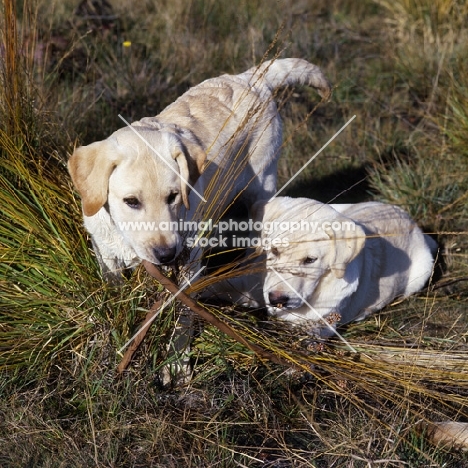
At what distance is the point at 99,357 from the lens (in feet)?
11.6

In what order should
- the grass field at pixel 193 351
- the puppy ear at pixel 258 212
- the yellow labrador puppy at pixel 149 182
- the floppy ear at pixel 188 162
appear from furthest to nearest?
the puppy ear at pixel 258 212
the floppy ear at pixel 188 162
the yellow labrador puppy at pixel 149 182
the grass field at pixel 193 351

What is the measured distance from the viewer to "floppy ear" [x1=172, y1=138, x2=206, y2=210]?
11.7ft

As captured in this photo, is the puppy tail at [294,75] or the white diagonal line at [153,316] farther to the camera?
the puppy tail at [294,75]

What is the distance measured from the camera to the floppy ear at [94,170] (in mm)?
3465

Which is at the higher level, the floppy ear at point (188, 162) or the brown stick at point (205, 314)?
the floppy ear at point (188, 162)

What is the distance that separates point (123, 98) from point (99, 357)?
3.21 meters

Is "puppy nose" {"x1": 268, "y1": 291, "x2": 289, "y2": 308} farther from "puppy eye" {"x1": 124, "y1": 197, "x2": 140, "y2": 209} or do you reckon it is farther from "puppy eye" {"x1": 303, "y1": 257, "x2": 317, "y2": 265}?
"puppy eye" {"x1": 124, "y1": 197, "x2": 140, "y2": 209}

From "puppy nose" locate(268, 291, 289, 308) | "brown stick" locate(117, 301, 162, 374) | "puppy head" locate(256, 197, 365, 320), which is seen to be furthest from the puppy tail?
"brown stick" locate(117, 301, 162, 374)

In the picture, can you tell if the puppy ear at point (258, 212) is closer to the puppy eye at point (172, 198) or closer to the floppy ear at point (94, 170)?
the puppy eye at point (172, 198)

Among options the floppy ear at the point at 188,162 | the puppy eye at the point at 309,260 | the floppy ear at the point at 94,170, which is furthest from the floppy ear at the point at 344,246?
the floppy ear at the point at 94,170

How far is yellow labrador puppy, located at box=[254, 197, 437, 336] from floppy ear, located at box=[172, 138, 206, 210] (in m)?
0.58

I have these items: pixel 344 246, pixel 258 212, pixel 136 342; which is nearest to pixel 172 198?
pixel 136 342

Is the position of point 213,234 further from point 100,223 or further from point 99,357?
point 99,357

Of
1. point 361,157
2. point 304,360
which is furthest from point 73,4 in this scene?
point 304,360
